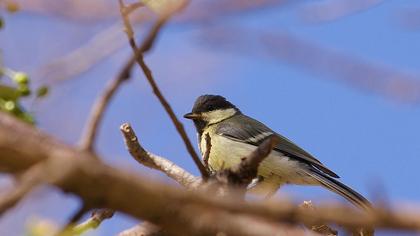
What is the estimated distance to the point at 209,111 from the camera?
567 centimetres

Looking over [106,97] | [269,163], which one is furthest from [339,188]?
[106,97]

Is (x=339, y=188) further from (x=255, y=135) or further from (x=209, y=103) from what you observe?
(x=209, y=103)

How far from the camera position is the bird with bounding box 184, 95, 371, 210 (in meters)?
4.62

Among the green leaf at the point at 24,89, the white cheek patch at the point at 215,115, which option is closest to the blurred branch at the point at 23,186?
the green leaf at the point at 24,89

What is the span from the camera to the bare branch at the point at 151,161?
77.0 inches

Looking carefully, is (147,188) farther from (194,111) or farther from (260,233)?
(194,111)

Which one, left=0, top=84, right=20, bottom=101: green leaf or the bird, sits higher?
left=0, top=84, right=20, bottom=101: green leaf

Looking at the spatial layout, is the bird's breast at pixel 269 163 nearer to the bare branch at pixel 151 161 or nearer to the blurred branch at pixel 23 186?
the bare branch at pixel 151 161

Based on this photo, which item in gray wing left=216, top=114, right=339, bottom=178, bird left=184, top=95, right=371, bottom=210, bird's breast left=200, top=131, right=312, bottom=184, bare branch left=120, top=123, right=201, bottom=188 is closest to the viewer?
bare branch left=120, top=123, right=201, bottom=188

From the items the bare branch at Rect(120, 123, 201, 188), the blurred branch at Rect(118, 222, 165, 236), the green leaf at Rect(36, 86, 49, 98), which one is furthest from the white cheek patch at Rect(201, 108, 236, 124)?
the blurred branch at Rect(118, 222, 165, 236)

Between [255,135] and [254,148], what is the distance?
19cm

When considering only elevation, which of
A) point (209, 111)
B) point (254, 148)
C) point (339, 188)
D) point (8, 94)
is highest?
point (209, 111)

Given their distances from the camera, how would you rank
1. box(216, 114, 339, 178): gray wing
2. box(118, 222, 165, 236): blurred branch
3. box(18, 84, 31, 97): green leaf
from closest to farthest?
box(118, 222, 165, 236): blurred branch
box(18, 84, 31, 97): green leaf
box(216, 114, 339, 178): gray wing

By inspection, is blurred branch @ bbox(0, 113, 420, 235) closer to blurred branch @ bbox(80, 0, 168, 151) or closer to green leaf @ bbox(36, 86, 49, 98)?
blurred branch @ bbox(80, 0, 168, 151)
